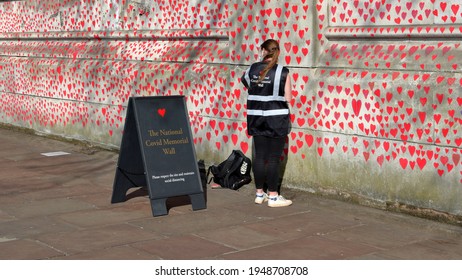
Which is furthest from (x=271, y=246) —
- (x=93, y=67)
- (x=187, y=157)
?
(x=93, y=67)

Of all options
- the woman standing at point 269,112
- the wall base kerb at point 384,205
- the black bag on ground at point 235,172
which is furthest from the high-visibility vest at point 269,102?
the black bag on ground at point 235,172

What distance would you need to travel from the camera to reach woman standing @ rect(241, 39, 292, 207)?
8.88 metres

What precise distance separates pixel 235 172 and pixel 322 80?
5.24ft

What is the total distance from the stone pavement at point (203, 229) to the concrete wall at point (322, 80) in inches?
16.8

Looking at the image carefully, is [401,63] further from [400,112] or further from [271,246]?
[271,246]

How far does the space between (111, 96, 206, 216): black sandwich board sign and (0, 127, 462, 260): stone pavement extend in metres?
0.24

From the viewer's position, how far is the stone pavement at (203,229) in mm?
7344

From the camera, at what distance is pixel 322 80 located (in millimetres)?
9523

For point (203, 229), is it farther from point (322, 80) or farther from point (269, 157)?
point (322, 80)

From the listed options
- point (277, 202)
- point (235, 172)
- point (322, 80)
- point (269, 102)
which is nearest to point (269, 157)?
point (277, 202)

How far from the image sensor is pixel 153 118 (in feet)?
29.9

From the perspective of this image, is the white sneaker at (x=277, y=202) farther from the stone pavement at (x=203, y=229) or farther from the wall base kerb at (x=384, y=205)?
the wall base kerb at (x=384, y=205)

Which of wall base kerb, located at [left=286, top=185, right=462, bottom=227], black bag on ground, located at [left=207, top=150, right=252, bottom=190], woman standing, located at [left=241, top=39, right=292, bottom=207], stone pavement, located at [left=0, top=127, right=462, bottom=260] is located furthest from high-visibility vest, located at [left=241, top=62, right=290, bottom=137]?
black bag on ground, located at [left=207, top=150, right=252, bottom=190]

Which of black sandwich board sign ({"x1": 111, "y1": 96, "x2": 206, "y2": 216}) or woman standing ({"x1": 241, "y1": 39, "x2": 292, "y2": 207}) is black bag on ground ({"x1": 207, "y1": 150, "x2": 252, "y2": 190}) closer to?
woman standing ({"x1": 241, "y1": 39, "x2": 292, "y2": 207})
